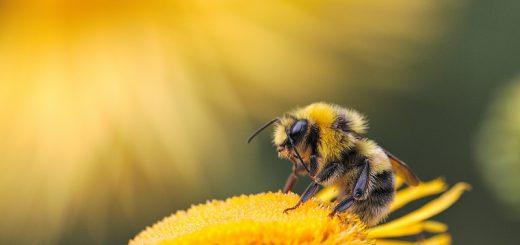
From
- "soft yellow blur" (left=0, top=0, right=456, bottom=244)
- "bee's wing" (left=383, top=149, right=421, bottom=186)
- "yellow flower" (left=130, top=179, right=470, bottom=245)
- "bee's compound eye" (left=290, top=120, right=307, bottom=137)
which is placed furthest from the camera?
"soft yellow blur" (left=0, top=0, right=456, bottom=244)

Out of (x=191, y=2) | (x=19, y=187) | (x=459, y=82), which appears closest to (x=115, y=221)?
(x=19, y=187)

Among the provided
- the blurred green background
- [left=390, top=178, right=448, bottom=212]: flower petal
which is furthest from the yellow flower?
the blurred green background

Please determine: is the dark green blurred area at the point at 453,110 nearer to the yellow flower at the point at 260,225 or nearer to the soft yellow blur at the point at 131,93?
the soft yellow blur at the point at 131,93

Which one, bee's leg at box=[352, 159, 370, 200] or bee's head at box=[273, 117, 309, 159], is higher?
bee's head at box=[273, 117, 309, 159]

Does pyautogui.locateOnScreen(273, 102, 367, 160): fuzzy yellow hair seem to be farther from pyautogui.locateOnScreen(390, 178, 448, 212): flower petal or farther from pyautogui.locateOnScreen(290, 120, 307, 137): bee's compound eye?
pyautogui.locateOnScreen(390, 178, 448, 212): flower petal

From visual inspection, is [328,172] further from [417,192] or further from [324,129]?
[417,192]

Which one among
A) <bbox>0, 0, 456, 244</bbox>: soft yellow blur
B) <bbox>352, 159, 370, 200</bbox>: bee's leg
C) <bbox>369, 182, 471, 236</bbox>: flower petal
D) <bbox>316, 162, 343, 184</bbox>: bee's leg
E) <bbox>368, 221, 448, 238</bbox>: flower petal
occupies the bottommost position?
<bbox>368, 221, 448, 238</bbox>: flower petal

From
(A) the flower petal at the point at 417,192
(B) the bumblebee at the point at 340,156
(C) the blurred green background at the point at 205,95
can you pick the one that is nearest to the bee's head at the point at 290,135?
(B) the bumblebee at the point at 340,156
